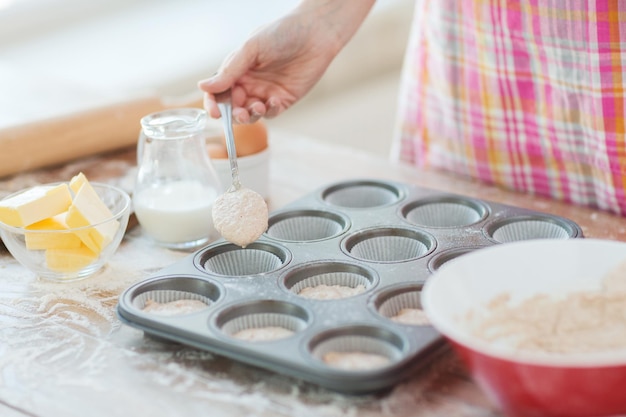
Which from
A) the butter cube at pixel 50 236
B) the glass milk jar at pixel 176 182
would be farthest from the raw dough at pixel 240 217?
the butter cube at pixel 50 236

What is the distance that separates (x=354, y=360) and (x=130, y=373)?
0.29 metres

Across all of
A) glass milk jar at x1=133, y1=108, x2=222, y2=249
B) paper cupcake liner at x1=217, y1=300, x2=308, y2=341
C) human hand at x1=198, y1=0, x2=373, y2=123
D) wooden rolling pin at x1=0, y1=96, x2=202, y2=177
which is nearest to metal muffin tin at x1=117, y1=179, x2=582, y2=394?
paper cupcake liner at x1=217, y1=300, x2=308, y2=341

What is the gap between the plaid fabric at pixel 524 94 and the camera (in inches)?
59.0

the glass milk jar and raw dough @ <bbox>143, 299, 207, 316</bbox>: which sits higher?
the glass milk jar

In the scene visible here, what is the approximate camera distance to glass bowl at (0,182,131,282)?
1.34 meters

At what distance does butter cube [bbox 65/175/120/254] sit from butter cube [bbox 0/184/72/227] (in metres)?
0.02

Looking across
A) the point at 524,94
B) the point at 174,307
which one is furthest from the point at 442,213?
the point at 174,307

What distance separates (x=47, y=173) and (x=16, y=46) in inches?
65.9

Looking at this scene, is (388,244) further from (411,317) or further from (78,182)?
(78,182)

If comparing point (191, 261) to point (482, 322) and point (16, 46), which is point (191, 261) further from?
point (16, 46)

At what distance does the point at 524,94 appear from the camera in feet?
5.41

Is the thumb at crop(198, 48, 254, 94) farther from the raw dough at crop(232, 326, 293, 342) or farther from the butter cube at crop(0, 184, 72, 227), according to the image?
the raw dough at crop(232, 326, 293, 342)

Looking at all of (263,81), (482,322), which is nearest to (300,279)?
(482,322)

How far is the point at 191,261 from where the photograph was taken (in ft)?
4.28
